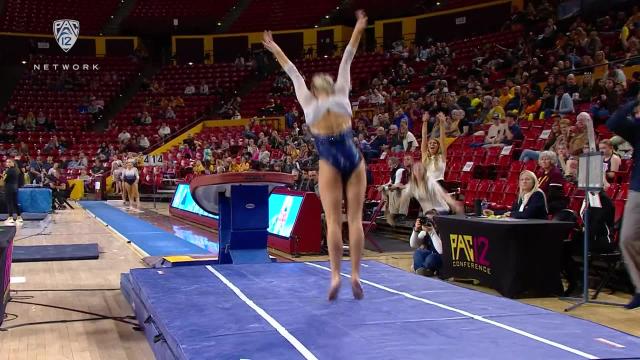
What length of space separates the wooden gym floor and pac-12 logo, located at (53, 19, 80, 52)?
16001mm

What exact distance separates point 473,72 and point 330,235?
46.6 feet

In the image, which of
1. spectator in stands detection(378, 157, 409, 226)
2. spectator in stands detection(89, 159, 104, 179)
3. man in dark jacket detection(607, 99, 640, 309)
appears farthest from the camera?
spectator in stands detection(89, 159, 104, 179)

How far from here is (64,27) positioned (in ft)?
76.5

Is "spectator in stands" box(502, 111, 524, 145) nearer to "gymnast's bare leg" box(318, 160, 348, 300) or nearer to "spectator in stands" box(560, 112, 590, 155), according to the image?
"spectator in stands" box(560, 112, 590, 155)

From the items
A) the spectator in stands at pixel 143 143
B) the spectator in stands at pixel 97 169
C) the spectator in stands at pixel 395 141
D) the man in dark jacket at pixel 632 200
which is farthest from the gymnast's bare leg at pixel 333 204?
the spectator in stands at pixel 143 143

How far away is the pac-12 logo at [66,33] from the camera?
22781 millimetres

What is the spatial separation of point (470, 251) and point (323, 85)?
10.5ft

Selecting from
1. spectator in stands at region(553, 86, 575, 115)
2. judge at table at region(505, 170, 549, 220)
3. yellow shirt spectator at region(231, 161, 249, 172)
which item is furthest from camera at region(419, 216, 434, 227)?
yellow shirt spectator at region(231, 161, 249, 172)

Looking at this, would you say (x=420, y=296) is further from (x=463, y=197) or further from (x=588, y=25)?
(x=588, y=25)

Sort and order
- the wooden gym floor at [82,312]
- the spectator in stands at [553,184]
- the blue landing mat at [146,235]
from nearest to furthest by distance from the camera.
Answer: the wooden gym floor at [82,312]
the spectator in stands at [553,184]
the blue landing mat at [146,235]

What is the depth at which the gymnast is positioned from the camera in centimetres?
406

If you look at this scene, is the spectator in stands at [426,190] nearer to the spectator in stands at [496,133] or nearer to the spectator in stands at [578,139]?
the spectator in stands at [578,139]

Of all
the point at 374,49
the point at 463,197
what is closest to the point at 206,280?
the point at 463,197

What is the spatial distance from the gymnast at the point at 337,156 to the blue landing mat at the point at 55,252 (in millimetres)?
5518
